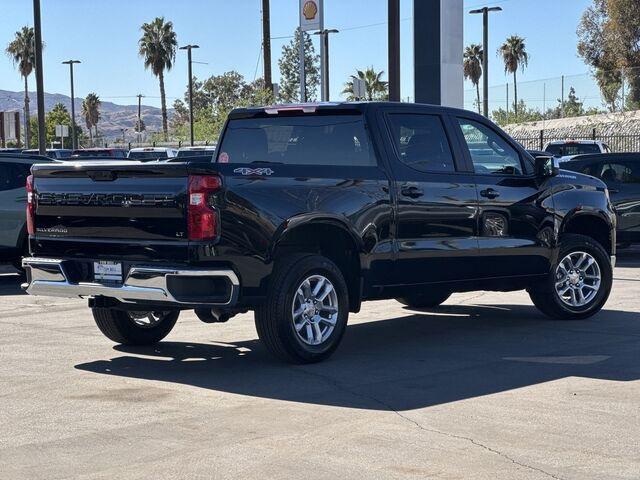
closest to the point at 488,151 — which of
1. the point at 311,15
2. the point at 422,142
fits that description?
the point at 422,142

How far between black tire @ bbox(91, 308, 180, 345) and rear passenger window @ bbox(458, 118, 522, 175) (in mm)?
3053

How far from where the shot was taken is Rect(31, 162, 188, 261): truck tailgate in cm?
848

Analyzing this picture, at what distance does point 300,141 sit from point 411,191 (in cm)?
105

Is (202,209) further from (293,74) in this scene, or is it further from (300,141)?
(293,74)

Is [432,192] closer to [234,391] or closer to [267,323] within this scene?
[267,323]

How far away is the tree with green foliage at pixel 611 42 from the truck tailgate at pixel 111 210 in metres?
44.9

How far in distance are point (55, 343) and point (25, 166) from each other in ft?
21.9

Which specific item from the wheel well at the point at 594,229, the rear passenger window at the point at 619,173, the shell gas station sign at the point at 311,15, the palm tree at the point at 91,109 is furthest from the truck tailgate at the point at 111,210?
the palm tree at the point at 91,109

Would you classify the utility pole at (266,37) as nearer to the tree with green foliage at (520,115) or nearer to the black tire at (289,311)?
the tree with green foliage at (520,115)

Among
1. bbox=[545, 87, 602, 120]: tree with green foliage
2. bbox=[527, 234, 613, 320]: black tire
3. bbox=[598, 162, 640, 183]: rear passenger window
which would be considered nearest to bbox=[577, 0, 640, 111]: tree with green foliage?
bbox=[545, 87, 602, 120]: tree with green foliage

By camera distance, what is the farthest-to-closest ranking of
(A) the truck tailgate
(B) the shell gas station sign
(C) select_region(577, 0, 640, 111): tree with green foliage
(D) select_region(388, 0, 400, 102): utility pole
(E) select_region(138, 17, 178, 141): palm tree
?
1. (E) select_region(138, 17, 178, 141): palm tree
2. (C) select_region(577, 0, 640, 111): tree with green foliage
3. (B) the shell gas station sign
4. (D) select_region(388, 0, 400, 102): utility pole
5. (A) the truck tailgate

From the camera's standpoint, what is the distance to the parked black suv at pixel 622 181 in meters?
18.8

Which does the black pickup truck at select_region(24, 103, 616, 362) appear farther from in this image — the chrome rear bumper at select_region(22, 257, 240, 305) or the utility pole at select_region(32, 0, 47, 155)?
the utility pole at select_region(32, 0, 47, 155)

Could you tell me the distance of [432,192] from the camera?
10.0m
